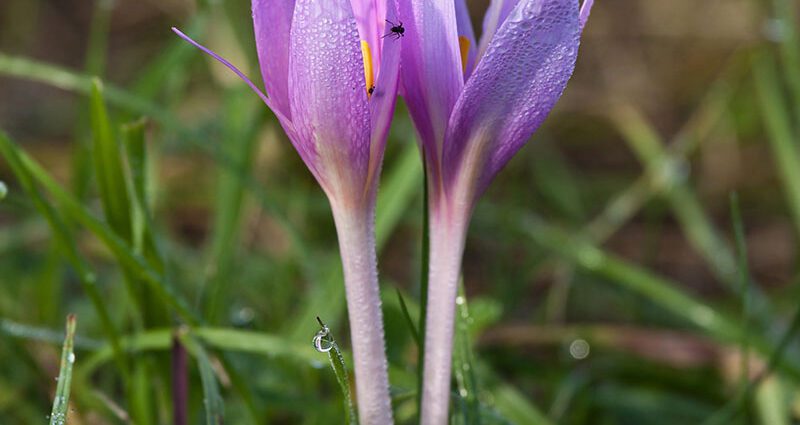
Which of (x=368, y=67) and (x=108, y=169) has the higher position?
(x=108, y=169)

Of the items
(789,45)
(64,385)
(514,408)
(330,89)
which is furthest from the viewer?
(789,45)

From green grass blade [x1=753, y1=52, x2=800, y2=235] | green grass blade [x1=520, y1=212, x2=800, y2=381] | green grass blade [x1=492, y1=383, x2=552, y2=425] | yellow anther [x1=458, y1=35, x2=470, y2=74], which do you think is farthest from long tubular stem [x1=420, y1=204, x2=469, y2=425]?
green grass blade [x1=753, y1=52, x2=800, y2=235]

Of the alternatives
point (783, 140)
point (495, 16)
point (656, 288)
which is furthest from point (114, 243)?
point (783, 140)

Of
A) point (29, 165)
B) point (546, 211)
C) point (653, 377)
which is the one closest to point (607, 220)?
point (546, 211)

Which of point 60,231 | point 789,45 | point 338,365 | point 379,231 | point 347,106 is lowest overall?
point 338,365

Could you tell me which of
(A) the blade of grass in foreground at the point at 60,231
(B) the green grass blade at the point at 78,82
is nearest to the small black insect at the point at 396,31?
(A) the blade of grass in foreground at the point at 60,231

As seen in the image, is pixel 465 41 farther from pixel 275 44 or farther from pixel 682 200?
pixel 682 200
